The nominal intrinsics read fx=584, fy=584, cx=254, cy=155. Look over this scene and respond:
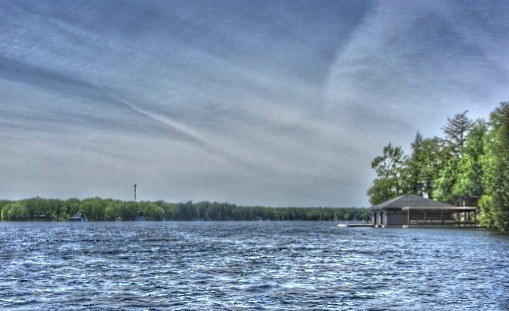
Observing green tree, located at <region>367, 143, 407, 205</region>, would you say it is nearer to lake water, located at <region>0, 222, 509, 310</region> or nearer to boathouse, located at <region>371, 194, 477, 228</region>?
boathouse, located at <region>371, 194, 477, 228</region>

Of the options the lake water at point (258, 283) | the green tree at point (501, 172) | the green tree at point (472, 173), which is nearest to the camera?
the lake water at point (258, 283)

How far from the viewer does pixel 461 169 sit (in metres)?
124

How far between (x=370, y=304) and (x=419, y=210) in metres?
100

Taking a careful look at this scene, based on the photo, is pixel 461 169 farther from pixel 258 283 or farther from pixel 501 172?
pixel 258 283

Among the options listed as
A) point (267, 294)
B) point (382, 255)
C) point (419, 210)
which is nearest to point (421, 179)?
point (419, 210)

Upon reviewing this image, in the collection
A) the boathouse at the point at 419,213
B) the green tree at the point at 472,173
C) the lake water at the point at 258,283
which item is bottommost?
the lake water at the point at 258,283

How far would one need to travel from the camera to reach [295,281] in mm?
30625

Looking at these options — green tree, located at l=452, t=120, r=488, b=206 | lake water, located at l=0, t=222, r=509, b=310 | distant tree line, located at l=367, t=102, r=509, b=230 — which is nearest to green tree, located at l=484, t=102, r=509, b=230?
distant tree line, located at l=367, t=102, r=509, b=230

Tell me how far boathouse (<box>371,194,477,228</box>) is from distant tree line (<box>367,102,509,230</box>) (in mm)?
4053

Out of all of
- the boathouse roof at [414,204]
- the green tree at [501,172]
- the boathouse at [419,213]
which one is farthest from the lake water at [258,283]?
the boathouse at [419,213]

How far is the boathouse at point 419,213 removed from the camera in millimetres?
118250

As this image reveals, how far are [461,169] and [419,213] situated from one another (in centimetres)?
1294

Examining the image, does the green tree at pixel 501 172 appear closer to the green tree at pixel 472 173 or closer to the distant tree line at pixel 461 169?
the distant tree line at pixel 461 169

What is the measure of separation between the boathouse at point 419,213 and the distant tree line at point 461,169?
4.05 meters
